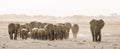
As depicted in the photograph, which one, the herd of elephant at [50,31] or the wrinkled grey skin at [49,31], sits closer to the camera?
the herd of elephant at [50,31]

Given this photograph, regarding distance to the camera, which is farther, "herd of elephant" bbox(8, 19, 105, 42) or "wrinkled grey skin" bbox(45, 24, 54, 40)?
"wrinkled grey skin" bbox(45, 24, 54, 40)

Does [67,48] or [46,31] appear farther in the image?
[46,31]

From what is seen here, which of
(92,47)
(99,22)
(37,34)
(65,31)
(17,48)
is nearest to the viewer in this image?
(17,48)

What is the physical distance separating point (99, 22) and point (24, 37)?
735 cm

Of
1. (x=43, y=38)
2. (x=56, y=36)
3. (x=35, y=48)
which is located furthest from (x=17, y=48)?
(x=56, y=36)

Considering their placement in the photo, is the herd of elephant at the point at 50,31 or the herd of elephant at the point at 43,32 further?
the herd of elephant at the point at 43,32

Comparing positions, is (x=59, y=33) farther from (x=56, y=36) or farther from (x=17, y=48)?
(x=17, y=48)

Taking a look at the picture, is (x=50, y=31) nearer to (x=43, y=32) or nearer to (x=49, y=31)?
(x=49, y=31)

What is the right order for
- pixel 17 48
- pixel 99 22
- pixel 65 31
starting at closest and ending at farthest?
pixel 17 48
pixel 99 22
pixel 65 31

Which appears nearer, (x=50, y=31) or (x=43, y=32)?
(x=43, y=32)

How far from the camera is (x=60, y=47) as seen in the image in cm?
2217

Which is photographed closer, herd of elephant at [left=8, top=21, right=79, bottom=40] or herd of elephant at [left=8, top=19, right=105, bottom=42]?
herd of elephant at [left=8, top=19, right=105, bottom=42]

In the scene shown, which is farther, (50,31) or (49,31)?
(50,31)

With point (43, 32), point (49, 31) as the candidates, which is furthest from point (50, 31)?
point (43, 32)
